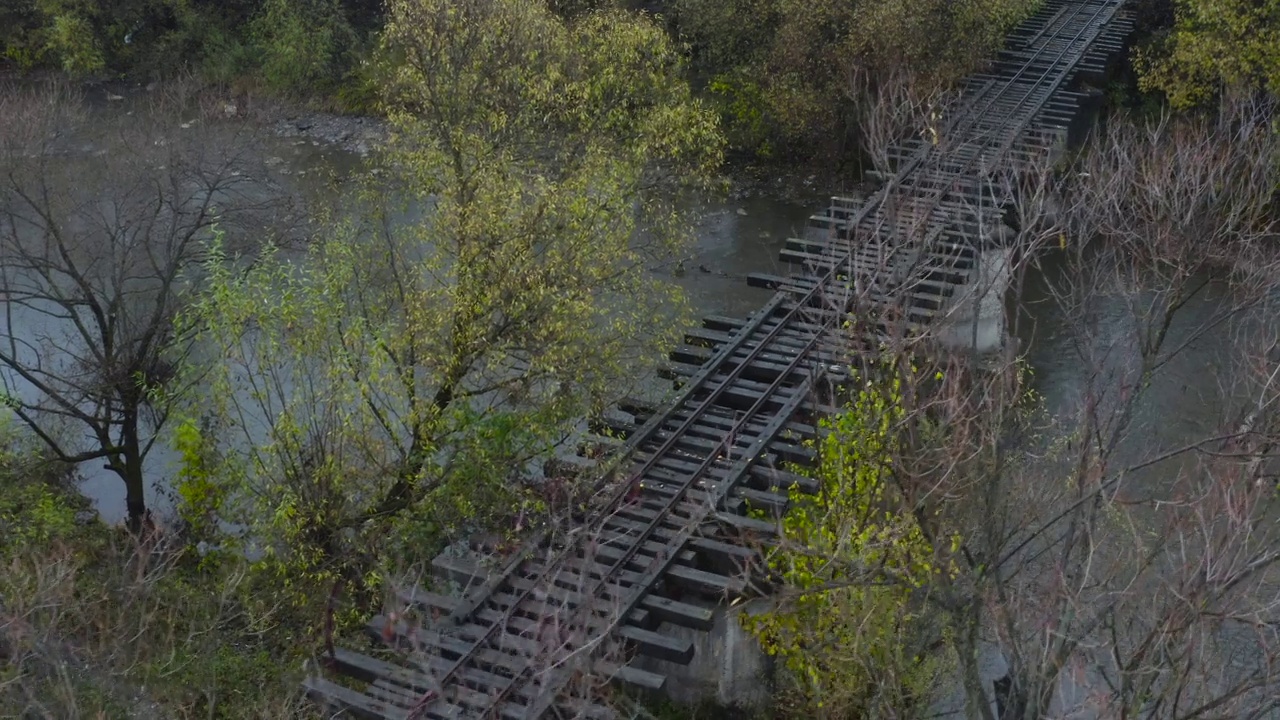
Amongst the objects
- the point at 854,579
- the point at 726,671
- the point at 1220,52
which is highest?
the point at 854,579

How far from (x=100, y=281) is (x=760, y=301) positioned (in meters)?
13.2

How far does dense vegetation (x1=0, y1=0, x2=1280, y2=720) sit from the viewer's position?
37.7ft

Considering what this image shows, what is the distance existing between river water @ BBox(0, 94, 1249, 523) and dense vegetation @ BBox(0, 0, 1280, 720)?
0.81 meters

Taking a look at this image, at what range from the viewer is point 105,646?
13.3 metres

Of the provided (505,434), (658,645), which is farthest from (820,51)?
(658,645)

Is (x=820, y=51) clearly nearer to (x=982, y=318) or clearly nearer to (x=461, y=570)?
(x=982, y=318)

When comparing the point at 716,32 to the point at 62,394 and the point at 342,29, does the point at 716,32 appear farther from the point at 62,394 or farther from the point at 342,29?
the point at 62,394

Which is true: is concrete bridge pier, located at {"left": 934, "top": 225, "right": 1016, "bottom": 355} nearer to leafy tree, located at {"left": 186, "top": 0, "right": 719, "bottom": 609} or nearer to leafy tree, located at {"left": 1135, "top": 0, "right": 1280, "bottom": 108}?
leafy tree, located at {"left": 186, "top": 0, "right": 719, "bottom": 609}

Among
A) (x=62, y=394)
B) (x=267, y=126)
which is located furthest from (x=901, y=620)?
(x=267, y=126)

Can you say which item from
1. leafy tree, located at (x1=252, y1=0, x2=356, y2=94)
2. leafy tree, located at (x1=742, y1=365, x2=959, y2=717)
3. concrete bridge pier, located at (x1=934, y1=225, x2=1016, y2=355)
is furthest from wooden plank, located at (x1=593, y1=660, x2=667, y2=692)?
leafy tree, located at (x1=252, y1=0, x2=356, y2=94)

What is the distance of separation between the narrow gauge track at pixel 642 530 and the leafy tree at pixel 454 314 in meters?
1.42

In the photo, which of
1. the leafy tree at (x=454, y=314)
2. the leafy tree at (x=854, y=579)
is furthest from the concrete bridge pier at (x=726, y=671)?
the leafy tree at (x=454, y=314)

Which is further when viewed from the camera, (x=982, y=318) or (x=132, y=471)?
(x=982, y=318)

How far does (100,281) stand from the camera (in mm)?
18438
